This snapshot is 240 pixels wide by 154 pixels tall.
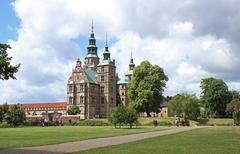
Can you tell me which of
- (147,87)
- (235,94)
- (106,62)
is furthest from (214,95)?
(106,62)

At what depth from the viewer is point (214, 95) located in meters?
99.6

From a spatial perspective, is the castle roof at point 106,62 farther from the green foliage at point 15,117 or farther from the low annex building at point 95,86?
the green foliage at point 15,117

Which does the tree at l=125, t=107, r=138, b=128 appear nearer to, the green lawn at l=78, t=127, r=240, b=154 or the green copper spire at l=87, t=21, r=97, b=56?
the green lawn at l=78, t=127, r=240, b=154

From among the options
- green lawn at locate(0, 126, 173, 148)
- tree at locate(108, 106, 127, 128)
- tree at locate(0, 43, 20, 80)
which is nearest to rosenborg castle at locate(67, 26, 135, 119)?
tree at locate(108, 106, 127, 128)

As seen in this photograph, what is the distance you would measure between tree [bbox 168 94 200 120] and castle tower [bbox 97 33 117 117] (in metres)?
39.1

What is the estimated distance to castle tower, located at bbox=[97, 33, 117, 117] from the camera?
131250 mm

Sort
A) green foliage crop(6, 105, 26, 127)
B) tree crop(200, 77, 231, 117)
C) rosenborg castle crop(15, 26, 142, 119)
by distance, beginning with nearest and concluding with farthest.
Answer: green foliage crop(6, 105, 26, 127)
tree crop(200, 77, 231, 117)
rosenborg castle crop(15, 26, 142, 119)

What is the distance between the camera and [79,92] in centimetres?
12644

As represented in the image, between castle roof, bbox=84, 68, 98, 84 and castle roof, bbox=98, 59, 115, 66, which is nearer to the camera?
castle roof, bbox=84, 68, 98, 84

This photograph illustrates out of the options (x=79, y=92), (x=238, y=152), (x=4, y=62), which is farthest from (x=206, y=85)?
(x=238, y=152)

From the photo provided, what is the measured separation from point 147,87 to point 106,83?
41932 millimetres

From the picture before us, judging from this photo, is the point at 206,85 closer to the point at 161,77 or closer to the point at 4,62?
the point at 161,77

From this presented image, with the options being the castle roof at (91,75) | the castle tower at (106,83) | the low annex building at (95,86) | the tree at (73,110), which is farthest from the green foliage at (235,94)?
the tree at (73,110)

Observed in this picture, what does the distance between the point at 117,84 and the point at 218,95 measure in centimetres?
4691
